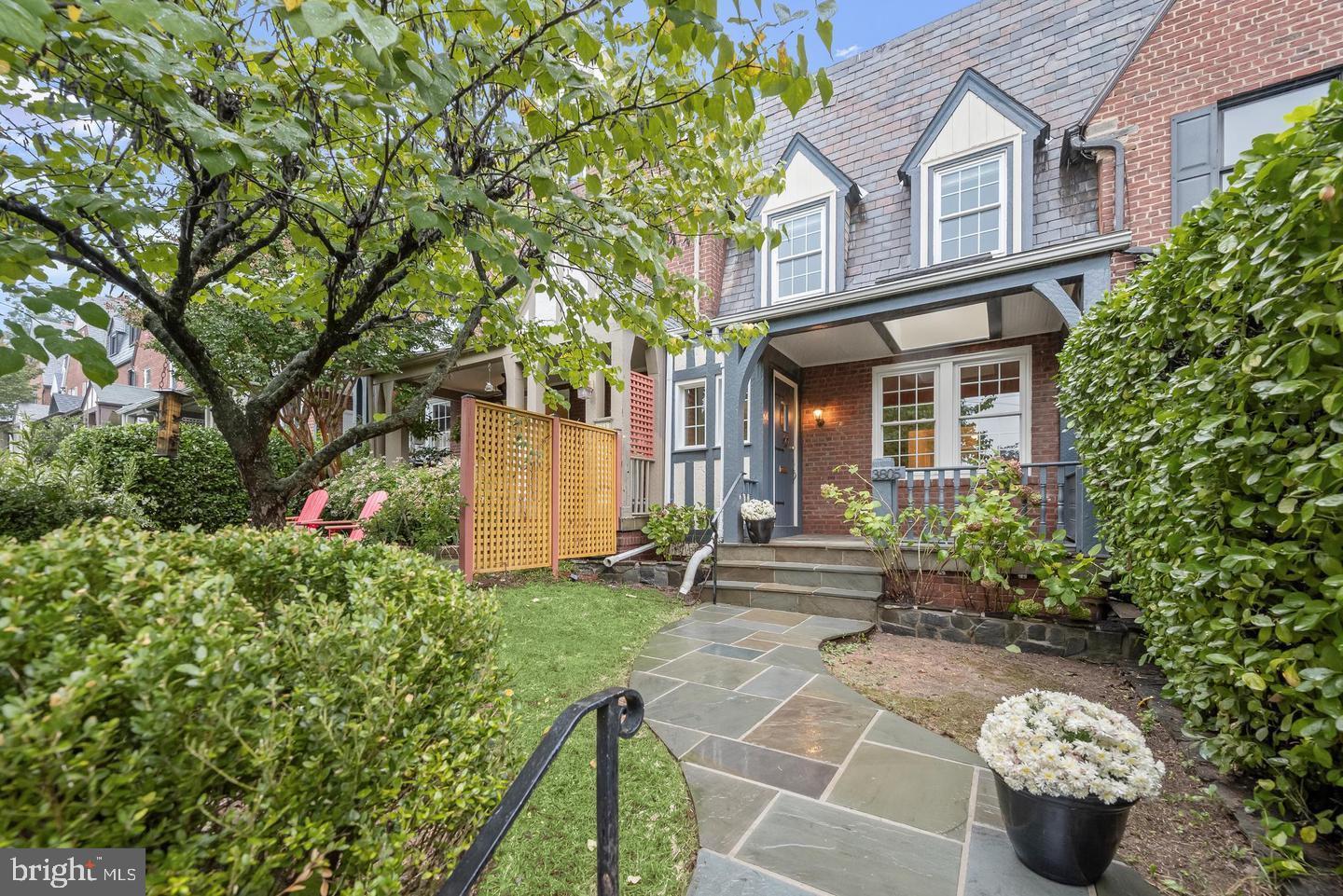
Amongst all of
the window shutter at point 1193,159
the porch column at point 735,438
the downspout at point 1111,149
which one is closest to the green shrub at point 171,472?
the porch column at point 735,438

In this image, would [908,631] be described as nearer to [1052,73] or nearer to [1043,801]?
[1043,801]

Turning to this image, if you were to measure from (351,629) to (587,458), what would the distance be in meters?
5.49

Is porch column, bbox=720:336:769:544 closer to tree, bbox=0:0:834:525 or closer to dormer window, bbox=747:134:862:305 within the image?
dormer window, bbox=747:134:862:305

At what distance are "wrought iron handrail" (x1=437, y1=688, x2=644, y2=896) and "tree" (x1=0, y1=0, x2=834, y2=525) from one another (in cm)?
159

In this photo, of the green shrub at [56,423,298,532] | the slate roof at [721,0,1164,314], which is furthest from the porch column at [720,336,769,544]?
the green shrub at [56,423,298,532]

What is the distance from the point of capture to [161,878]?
83 cm

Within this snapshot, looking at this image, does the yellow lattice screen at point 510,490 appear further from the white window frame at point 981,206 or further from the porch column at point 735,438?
the white window frame at point 981,206

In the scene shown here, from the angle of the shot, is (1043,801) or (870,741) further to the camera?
(870,741)

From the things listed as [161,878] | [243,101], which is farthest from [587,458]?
[161,878]

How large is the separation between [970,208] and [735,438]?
13.0ft

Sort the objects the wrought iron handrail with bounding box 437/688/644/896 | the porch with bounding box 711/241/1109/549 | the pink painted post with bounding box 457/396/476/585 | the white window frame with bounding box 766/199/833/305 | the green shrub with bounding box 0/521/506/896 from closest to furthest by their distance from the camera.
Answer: the green shrub with bounding box 0/521/506/896, the wrought iron handrail with bounding box 437/688/644/896, the pink painted post with bounding box 457/396/476/585, the porch with bounding box 711/241/1109/549, the white window frame with bounding box 766/199/833/305

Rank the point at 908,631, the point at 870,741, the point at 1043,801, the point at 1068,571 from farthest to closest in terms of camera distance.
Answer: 1. the point at 908,631
2. the point at 1068,571
3. the point at 870,741
4. the point at 1043,801

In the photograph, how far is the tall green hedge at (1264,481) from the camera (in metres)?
1.45

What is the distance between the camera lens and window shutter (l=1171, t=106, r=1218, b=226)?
512cm
